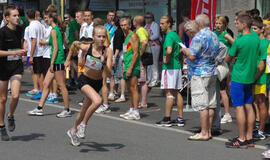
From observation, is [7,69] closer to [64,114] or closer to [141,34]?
[64,114]

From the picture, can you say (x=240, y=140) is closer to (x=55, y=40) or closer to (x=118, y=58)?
(x=55, y=40)

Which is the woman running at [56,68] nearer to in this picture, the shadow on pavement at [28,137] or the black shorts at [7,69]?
the shadow on pavement at [28,137]

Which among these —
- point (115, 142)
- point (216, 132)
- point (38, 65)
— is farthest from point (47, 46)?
point (216, 132)

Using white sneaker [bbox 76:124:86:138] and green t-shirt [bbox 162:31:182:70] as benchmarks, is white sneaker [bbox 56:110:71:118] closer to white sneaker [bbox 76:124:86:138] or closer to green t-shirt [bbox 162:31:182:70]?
green t-shirt [bbox 162:31:182:70]

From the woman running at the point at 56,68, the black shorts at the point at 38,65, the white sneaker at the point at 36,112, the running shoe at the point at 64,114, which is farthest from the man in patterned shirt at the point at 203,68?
the black shorts at the point at 38,65

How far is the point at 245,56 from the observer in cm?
778

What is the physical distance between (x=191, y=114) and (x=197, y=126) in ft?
4.00

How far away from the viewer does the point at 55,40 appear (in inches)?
412

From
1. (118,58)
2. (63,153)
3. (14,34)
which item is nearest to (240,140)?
(63,153)

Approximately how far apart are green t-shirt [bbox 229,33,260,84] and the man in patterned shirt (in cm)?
43

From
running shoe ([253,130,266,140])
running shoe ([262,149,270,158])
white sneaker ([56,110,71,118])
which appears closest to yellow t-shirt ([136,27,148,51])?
white sneaker ([56,110,71,118])

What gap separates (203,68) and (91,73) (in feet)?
5.45

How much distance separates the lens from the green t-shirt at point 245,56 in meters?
7.75

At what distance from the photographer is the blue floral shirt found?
317 inches
